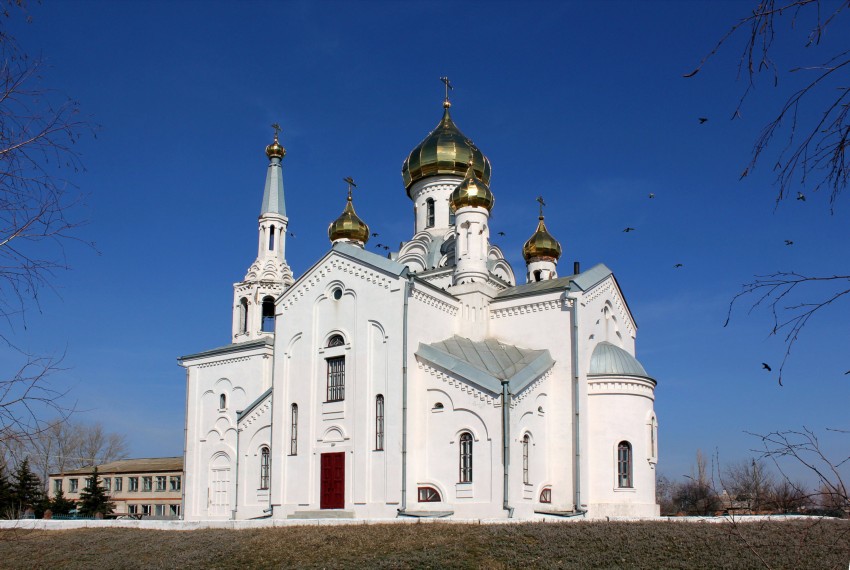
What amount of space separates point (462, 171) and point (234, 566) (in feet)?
64.6

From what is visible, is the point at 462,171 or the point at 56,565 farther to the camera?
the point at 462,171

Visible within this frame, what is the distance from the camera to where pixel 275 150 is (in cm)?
3453

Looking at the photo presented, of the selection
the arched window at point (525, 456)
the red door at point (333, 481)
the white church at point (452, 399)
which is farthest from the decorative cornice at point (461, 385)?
the red door at point (333, 481)

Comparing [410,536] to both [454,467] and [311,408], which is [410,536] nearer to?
[454,467]

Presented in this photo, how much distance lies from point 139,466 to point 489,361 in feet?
114

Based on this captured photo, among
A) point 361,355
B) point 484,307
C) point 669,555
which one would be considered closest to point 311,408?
point 361,355

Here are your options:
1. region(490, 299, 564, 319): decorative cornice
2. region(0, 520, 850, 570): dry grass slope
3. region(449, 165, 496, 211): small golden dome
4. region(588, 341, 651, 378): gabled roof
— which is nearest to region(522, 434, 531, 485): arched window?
region(588, 341, 651, 378): gabled roof

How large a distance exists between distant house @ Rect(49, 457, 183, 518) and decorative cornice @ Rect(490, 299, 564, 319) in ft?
93.1

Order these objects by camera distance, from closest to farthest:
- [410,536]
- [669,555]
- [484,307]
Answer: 1. [669,555]
2. [410,536]
3. [484,307]

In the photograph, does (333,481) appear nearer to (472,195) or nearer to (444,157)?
(472,195)

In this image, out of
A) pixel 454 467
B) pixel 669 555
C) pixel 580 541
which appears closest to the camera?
pixel 669 555

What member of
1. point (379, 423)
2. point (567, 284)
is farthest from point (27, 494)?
point (567, 284)

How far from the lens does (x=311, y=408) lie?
23.5 metres

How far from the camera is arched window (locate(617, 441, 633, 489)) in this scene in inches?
869
